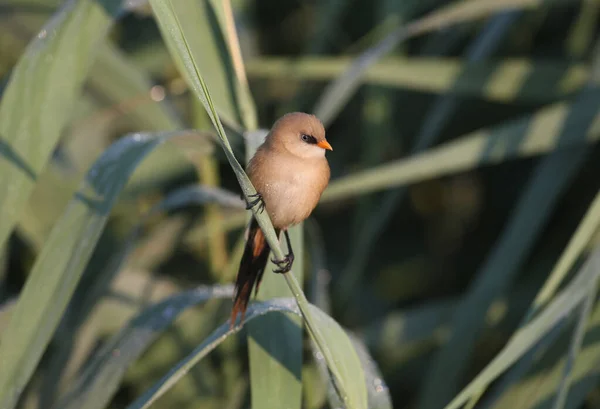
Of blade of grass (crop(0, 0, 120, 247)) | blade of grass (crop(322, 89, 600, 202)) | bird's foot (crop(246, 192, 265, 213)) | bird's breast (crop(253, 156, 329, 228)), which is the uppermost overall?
blade of grass (crop(0, 0, 120, 247))

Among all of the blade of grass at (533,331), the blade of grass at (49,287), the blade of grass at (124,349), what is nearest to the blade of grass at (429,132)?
the blade of grass at (124,349)

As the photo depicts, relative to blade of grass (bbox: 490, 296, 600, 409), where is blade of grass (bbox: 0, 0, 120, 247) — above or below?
above

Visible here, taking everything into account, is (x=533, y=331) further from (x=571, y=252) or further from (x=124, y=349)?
(x=124, y=349)

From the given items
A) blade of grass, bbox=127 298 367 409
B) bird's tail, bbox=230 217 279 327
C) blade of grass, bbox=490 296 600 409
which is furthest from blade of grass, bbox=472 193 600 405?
bird's tail, bbox=230 217 279 327

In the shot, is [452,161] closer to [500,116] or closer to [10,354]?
[500,116]

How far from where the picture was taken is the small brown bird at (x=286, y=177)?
1.39 m

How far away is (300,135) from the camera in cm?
148

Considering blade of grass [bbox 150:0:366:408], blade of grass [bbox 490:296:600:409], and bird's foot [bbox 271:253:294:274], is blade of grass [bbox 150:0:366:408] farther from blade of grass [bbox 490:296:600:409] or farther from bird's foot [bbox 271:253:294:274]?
blade of grass [bbox 490:296:600:409]

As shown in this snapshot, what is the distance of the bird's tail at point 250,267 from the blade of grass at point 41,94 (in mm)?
375

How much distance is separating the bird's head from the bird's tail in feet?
0.54

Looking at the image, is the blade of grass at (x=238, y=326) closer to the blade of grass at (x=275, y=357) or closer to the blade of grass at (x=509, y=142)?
the blade of grass at (x=275, y=357)

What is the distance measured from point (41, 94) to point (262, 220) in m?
0.55

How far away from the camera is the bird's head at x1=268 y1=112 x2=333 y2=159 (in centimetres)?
146

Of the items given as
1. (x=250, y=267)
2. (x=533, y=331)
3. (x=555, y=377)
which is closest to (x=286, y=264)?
(x=250, y=267)
